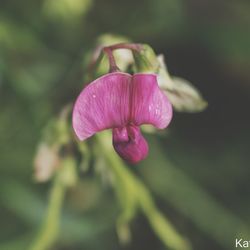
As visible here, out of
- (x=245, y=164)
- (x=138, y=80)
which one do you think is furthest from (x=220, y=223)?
(x=138, y=80)

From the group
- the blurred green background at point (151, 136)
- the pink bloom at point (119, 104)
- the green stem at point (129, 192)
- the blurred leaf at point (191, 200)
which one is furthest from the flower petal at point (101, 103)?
the blurred leaf at point (191, 200)

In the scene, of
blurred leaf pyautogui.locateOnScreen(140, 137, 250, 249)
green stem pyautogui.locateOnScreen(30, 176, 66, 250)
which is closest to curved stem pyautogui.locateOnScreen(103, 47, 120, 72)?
green stem pyautogui.locateOnScreen(30, 176, 66, 250)

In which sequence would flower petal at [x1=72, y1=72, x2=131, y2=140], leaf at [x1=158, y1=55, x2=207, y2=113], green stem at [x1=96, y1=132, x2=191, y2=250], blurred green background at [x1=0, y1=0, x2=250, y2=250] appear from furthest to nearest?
blurred green background at [x1=0, y1=0, x2=250, y2=250] < green stem at [x1=96, y1=132, x2=191, y2=250] < leaf at [x1=158, y1=55, x2=207, y2=113] < flower petal at [x1=72, y1=72, x2=131, y2=140]

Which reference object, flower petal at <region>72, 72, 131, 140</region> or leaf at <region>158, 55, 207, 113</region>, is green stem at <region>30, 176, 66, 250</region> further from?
flower petal at <region>72, 72, 131, 140</region>

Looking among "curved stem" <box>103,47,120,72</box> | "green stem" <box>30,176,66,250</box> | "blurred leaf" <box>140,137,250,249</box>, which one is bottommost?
"curved stem" <box>103,47,120,72</box>

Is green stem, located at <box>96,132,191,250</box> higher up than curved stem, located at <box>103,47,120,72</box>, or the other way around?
green stem, located at <box>96,132,191,250</box>

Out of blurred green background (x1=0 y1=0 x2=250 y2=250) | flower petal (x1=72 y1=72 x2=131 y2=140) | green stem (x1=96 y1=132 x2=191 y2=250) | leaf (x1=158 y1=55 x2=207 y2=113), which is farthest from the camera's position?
blurred green background (x1=0 y1=0 x2=250 y2=250)
